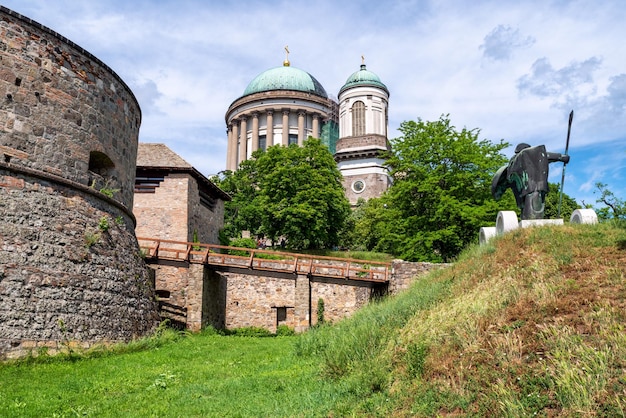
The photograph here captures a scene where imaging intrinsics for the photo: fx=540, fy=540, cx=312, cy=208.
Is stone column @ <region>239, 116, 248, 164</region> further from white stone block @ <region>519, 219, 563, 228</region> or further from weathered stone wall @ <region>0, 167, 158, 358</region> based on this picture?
white stone block @ <region>519, 219, 563, 228</region>

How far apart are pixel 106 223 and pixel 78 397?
6.64 m

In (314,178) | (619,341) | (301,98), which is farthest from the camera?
(301,98)

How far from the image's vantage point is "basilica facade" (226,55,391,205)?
54.7 metres

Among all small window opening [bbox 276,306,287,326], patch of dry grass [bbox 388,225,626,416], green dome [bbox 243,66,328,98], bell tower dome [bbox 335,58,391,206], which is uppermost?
green dome [bbox 243,66,328,98]

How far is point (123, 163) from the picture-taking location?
16.9 metres

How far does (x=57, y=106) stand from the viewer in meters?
13.8

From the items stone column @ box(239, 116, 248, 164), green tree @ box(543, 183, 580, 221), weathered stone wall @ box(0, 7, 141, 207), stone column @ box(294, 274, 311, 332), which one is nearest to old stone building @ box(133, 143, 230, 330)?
stone column @ box(294, 274, 311, 332)

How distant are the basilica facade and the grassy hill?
136ft

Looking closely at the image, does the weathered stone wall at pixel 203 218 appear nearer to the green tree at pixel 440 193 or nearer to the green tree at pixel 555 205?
the green tree at pixel 440 193

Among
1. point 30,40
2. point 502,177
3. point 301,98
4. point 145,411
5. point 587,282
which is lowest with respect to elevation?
point 145,411

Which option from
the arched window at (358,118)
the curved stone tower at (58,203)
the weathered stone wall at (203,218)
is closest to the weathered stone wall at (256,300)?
the weathered stone wall at (203,218)

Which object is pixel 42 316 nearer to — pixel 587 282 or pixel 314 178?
pixel 587 282

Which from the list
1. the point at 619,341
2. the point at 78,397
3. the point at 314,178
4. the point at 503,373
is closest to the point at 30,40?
the point at 78,397

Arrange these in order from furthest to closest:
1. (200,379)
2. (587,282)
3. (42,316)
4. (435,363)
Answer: (42,316) < (200,379) < (587,282) < (435,363)
